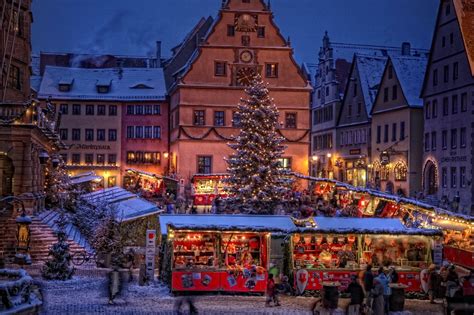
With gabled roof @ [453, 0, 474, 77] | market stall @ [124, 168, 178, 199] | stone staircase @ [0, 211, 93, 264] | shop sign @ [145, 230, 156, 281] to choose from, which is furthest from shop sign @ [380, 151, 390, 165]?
shop sign @ [145, 230, 156, 281]

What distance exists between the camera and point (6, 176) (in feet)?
130

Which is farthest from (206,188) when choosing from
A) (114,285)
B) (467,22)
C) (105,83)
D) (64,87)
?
(114,285)

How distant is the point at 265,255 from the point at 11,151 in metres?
14.4

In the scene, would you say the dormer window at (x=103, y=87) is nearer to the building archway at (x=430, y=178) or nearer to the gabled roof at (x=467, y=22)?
the building archway at (x=430, y=178)

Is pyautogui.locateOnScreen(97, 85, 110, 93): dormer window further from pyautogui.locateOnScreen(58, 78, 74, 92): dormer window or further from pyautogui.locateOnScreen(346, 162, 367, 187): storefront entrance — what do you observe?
pyautogui.locateOnScreen(346, 162, 367, 187): storefront entrance

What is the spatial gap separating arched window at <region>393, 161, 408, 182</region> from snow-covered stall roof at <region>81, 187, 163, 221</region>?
23353mm

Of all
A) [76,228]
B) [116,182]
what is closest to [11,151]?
[76,228]

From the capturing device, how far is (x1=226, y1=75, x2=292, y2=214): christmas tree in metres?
41.9

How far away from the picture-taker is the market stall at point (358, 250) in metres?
28.2

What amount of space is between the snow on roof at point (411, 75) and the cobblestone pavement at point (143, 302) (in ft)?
116

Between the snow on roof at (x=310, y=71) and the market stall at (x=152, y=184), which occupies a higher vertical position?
the snow on roof at (x=310, y=71)

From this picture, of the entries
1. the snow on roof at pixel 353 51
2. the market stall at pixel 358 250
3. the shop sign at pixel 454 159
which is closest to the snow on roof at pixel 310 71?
the snow on roof at pixel 353 51

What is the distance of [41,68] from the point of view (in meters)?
81.8

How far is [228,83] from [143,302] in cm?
3813
